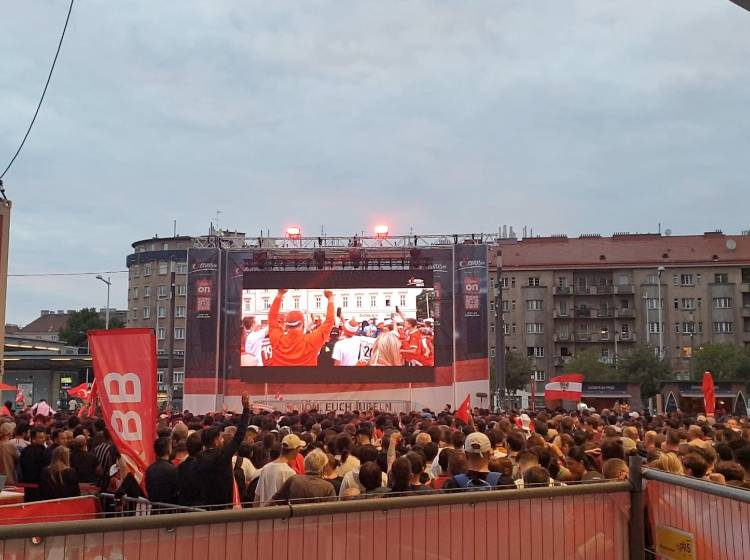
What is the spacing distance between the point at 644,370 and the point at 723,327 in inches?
644

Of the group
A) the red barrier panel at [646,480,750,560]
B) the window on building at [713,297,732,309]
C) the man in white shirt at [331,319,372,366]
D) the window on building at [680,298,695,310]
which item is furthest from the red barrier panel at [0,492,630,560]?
the window on building at [713,297,732,309]

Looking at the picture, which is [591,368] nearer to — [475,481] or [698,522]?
[475,481]

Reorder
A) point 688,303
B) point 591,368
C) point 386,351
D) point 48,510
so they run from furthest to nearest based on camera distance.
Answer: point 688,303, point 591,368, point 386,351, point 48,510

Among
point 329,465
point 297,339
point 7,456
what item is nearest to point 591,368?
point 297,339

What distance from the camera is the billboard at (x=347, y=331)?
2736 cm

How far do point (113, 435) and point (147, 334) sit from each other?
2.71ft

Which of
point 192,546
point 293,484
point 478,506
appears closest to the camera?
point 192,546

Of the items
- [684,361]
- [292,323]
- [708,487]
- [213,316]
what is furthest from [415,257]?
[684,361]

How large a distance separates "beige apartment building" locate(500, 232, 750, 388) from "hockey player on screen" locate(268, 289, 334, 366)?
39.9 metres

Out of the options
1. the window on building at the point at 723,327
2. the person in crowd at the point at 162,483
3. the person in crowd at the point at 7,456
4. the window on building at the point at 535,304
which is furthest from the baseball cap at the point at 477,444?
the window on building at the point at 723,327

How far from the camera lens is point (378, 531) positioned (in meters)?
3.88

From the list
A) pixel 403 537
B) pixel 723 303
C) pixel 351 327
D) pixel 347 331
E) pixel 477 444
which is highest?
pixel 723 303

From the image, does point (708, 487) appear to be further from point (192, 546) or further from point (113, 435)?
point (113, 435)

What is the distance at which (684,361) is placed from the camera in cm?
6425
